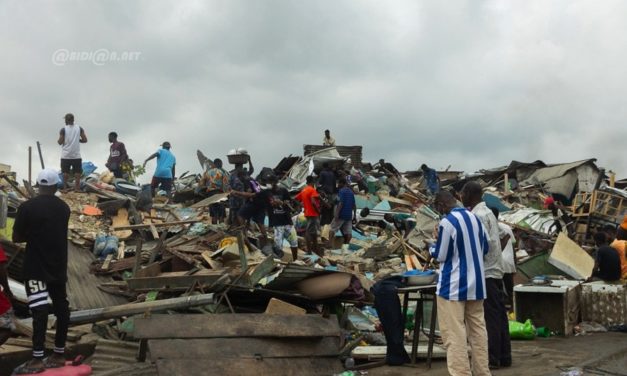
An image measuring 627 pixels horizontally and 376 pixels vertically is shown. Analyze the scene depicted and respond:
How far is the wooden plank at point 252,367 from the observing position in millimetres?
5473

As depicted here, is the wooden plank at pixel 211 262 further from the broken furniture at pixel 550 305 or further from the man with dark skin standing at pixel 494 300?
the broken furniture at pixel 550 305

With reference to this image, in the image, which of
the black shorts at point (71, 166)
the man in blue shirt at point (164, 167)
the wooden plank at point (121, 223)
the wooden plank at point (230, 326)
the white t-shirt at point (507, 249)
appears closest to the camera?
the wooden plank at point (230, 326)

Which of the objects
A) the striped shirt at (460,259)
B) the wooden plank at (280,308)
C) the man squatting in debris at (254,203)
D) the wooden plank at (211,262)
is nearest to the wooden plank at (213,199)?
the man squatting in debris at (254,203)

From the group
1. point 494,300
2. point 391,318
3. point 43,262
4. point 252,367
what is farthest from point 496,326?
point 43,262

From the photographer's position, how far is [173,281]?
698 centimetres

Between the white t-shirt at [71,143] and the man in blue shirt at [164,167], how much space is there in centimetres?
189

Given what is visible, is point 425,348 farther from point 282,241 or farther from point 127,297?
point 282,241

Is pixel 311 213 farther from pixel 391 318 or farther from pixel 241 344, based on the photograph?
pixel 241 344

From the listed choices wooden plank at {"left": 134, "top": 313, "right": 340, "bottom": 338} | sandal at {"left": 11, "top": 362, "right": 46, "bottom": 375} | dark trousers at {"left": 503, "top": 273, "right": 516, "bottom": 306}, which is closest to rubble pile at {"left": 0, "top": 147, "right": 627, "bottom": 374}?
wooden plank at {"left": 134, "top": 313, "right": 340, "bottom": 338}

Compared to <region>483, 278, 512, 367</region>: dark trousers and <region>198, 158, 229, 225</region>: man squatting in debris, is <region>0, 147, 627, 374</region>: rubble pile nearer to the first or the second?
<region>198, 158, 229, 225</region>: man squatting in debris

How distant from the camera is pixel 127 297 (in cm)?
823

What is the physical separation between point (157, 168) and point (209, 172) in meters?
1.23

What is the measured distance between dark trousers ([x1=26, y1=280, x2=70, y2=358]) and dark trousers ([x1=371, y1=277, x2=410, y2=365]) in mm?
3117

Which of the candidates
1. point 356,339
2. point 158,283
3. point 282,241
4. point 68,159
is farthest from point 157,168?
point 356,339
